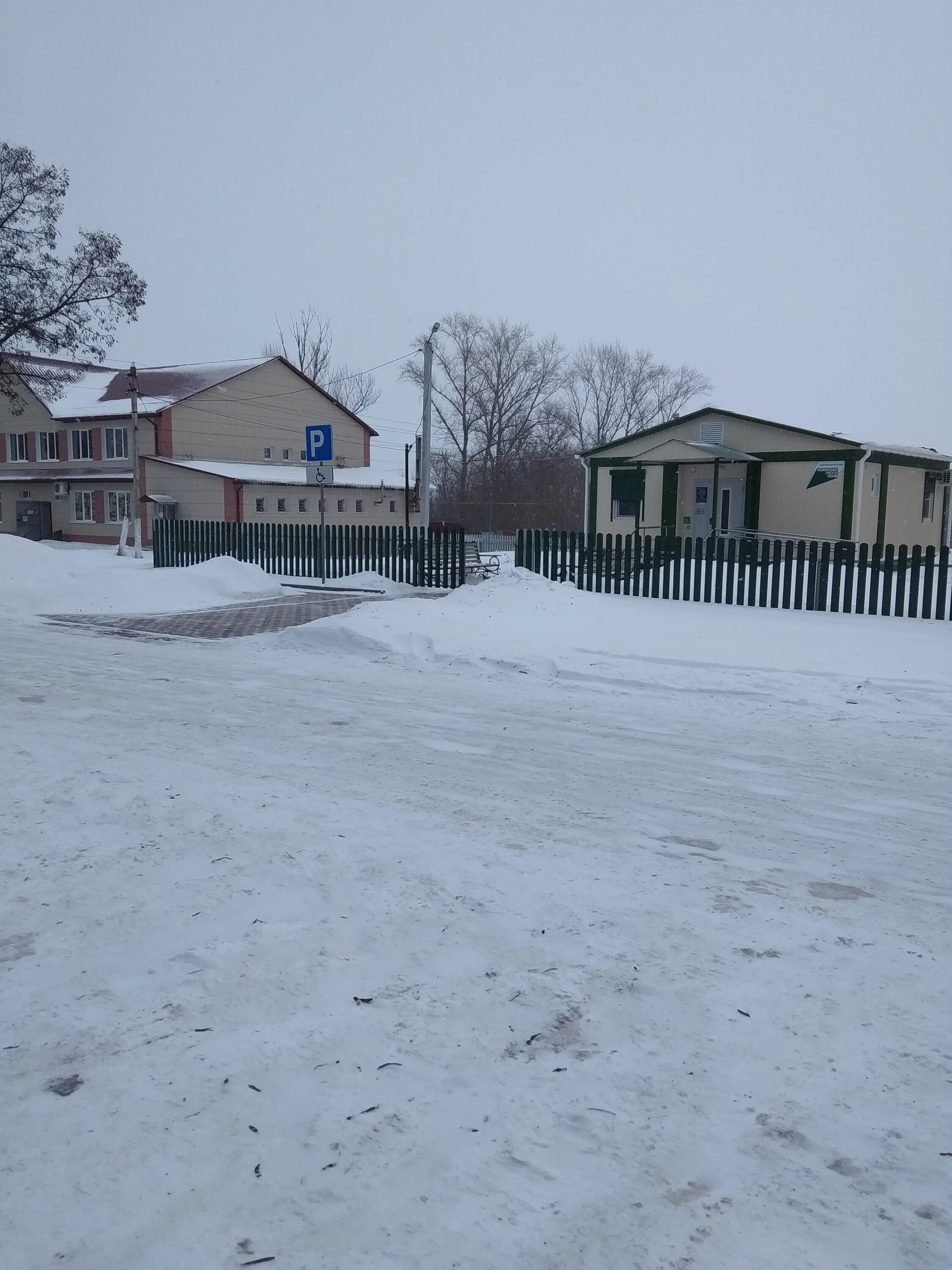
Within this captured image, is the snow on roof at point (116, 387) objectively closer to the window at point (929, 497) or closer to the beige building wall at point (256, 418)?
the beige building wall at point (256, 418)

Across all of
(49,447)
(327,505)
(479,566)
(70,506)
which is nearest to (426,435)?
(479,566)

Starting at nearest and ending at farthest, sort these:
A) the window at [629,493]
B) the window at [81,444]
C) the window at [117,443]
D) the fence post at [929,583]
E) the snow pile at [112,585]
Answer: the fence post at [929,583]
the snow pile at [112,585]
the window at [629,493]
the window at [117,443]
the window at [81,444]

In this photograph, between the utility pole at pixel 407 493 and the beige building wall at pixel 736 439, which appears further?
the utility pole at pixel 407 493

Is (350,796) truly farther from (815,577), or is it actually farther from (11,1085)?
(815,577)

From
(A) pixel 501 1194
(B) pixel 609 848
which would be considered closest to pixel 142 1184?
(A) pixel 501 1194

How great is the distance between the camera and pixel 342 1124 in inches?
117

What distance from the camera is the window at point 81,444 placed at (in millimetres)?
47656

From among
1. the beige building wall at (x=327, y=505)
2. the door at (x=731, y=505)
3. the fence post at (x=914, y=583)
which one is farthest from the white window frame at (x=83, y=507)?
the fence post at (x=914, y=583)

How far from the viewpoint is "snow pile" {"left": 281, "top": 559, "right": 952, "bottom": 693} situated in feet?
37.1

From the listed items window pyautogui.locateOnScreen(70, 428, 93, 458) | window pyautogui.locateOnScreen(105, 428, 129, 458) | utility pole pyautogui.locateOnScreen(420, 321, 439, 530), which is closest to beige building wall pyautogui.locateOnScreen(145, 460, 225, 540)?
window pyautogui.locateOnScreen(105, 428, 129, 458)

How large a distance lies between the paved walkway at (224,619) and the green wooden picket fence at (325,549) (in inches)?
96.1

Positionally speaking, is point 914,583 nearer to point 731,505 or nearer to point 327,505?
point 731,505

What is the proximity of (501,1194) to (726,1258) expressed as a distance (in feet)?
2.01

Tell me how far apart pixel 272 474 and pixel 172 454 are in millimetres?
4609
